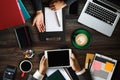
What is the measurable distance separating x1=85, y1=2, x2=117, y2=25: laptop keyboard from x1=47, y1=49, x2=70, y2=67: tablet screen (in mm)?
314

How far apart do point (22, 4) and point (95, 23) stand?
0.52 m

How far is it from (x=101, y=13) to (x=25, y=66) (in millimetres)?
643

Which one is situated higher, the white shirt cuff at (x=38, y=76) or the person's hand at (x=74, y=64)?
the person's hand at (x=74, y=64)

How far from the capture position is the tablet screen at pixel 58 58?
1.97m

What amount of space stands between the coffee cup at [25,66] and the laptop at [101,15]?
461 millimetres

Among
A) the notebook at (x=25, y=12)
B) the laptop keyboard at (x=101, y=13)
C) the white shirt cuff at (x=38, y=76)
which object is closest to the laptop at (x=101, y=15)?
the laptop keyboard at (x=101, y=13)

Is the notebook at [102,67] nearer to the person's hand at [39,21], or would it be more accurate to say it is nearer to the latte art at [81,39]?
the latte art at [81,39]

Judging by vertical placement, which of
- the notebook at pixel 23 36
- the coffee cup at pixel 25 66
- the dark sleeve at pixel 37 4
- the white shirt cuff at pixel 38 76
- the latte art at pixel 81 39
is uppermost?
the dark sleeve at pixel 37 4

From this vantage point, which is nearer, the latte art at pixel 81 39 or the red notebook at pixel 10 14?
the red notebook at pixel 10 14

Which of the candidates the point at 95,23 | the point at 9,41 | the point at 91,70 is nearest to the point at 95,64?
the point at 91,70

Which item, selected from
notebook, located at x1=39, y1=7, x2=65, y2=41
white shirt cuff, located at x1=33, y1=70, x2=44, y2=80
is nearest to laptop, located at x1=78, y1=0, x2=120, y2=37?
notebook, located at x1=39, y1=7, x2=65, y2=41

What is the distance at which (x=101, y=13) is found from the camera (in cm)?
201

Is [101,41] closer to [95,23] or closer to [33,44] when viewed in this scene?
[95,23]

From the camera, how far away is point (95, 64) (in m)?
1.99
